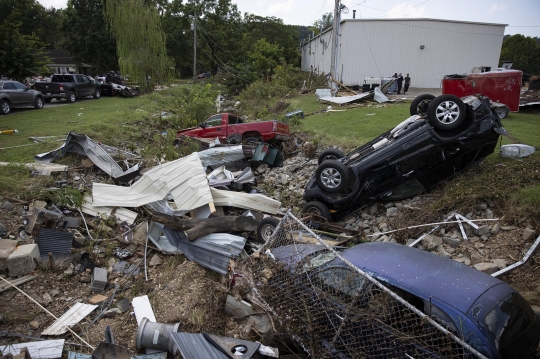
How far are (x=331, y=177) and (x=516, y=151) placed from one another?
4103mm

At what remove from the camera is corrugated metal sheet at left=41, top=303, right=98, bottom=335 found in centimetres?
454

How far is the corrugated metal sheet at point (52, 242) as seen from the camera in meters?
6.11

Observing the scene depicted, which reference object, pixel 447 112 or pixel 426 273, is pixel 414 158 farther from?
pixel 426 273

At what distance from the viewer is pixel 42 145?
1088 cm

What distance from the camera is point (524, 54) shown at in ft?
170

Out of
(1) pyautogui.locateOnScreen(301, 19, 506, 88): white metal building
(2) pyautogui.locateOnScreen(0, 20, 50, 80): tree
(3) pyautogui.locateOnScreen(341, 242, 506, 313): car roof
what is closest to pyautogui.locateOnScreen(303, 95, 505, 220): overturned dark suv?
(3) pyautogui.locateOnScreen(341, 242, 506, 313): car roof

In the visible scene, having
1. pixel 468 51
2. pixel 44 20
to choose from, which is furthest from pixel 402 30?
pixel 44 20

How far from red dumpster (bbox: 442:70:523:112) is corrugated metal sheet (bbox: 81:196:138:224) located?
1223 centimetres

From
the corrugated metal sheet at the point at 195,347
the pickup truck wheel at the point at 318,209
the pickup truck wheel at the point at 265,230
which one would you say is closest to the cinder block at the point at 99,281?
the corrugated metal sheet at the point at 195,347

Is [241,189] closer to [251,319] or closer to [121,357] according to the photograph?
[251,319]

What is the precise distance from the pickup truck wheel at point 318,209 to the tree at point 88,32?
35.1m

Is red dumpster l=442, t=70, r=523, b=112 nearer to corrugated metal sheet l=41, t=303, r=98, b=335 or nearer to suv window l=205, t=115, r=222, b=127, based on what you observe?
suv window l=205, t=115, r=222, b=127

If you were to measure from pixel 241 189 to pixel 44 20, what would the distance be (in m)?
66.7

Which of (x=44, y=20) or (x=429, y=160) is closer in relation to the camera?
(x=429, y=160)
